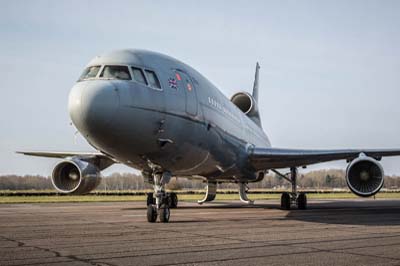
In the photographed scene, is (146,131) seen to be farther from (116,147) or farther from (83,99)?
(83,99)

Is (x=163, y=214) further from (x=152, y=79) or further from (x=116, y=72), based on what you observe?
(x=116, y=72)

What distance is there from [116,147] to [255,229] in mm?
4040

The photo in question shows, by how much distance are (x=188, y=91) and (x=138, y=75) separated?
241cm

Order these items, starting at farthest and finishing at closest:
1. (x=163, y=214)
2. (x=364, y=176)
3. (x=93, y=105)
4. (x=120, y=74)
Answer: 1. (x=364, y=176)
2. (x=163, y=214)
3. (x=120, y=74)
4. (x=93, y=105)

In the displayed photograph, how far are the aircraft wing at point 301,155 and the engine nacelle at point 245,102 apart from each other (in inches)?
325

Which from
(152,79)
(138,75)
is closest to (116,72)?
(138,75)

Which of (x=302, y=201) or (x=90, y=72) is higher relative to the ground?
(x=90, y=72)

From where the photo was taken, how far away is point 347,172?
17.5 metres

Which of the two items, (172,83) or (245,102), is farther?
(245,102)

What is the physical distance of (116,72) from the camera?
12.9 metres

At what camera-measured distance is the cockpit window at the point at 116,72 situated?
12.8 metres

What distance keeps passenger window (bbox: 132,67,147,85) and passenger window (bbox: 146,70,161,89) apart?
0.71ft

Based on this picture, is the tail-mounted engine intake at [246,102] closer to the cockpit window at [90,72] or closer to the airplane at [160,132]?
the airplane at [160,132]

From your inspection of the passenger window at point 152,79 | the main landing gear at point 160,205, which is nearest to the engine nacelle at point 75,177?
the main landing gear at point 160,205
